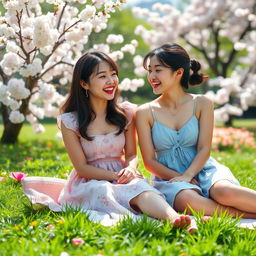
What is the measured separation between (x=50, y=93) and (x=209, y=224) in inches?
136

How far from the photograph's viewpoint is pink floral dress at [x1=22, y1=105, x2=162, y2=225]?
9.38ft

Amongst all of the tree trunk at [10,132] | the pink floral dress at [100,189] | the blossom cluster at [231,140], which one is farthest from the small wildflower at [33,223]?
the blossom cluster at [231,140]

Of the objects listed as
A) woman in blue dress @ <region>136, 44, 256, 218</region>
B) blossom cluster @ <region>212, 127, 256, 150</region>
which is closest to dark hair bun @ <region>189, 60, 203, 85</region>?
woman in blue dress @ <region>136, 44, 256, 218</region>

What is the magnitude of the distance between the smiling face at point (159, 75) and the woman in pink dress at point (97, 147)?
0.26 meters

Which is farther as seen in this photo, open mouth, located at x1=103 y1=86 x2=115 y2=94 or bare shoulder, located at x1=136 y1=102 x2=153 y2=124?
bare shoulder, located at x1=136 y1=102 x2=153 y2=124

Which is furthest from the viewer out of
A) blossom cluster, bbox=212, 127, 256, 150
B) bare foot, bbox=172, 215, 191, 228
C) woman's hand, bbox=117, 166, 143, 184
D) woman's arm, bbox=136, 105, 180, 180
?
blossom cluster, bbox=212, 127, 256, 150

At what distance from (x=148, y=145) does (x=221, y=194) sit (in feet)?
2.16

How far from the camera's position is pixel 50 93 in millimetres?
5520

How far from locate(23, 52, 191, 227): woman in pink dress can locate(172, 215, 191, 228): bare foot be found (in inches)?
15.9

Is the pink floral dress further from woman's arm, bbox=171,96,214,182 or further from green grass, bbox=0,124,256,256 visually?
woman's arm, bbox=171,96,214,182

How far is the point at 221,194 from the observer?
116 inches

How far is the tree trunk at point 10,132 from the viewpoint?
6469mm

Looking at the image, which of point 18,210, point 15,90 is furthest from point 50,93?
point 18,210

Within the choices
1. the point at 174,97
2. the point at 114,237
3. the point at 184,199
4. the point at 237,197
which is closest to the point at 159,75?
the point at 174,97
